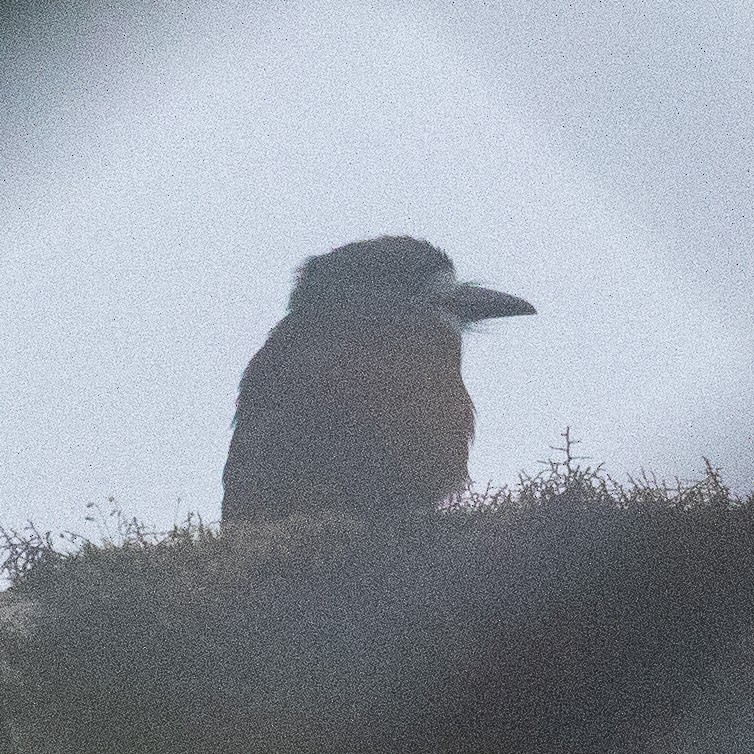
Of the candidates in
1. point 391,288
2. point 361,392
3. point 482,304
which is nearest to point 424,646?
point 361,392

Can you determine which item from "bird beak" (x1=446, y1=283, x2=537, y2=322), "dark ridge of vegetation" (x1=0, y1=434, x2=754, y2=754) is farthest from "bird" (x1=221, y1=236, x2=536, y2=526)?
"dark ridge of vegetation" (x1=0, y1=434, x2=754, y2=754)

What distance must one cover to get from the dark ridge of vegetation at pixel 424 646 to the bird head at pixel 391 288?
2.69 meters

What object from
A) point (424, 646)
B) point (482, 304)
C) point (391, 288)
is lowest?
point (424, 646)

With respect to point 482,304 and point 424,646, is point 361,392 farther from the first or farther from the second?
point 424,646

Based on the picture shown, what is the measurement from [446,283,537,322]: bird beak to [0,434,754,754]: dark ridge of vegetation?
3.03 metres

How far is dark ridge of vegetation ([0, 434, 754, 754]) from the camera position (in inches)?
152

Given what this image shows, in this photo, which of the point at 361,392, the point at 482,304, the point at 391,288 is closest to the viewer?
the point at 361,392

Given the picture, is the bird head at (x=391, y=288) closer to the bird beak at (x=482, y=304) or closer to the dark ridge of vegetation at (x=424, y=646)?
the bird beak at (x=482, y=304)

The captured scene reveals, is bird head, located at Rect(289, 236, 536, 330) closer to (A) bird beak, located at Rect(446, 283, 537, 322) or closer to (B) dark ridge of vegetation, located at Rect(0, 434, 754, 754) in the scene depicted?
(A) bird beak, located at Rect(446, 283, 537, 322)

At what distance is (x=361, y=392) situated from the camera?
20.9ft

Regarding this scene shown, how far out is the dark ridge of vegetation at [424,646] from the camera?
386cm

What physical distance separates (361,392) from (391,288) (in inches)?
42.9

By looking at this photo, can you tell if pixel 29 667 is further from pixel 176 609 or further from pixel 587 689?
pixel 587 689

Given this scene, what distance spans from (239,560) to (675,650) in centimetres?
244
